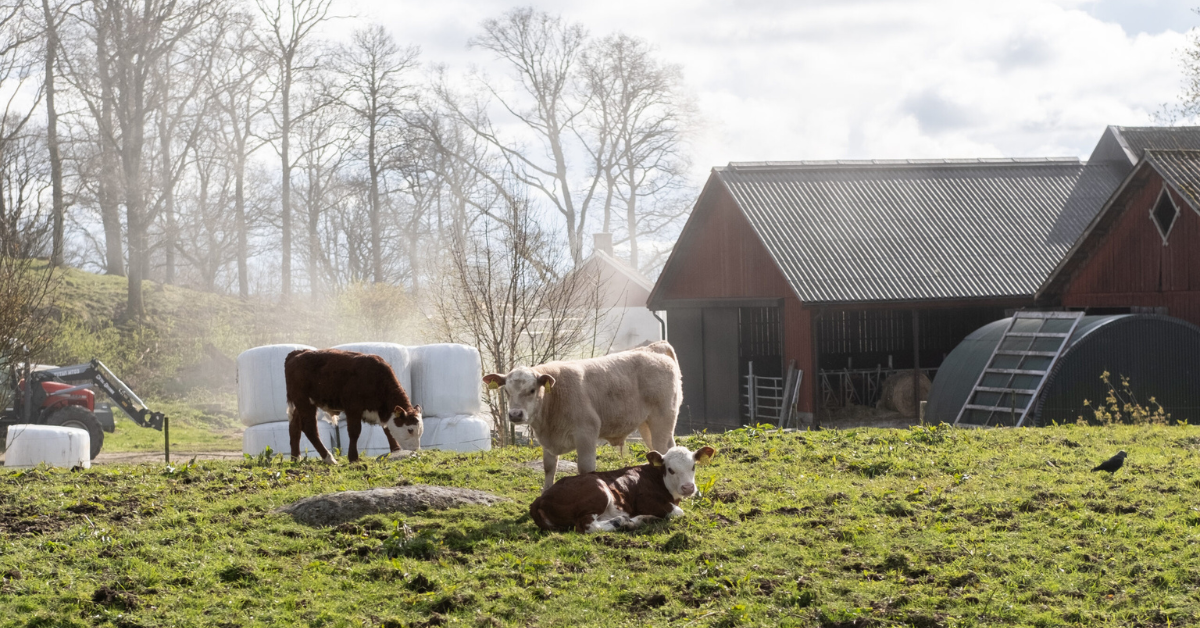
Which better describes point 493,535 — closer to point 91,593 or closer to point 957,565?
point 91,593

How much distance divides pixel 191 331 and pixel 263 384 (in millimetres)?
20536

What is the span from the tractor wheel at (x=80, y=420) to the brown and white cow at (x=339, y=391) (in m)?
12.6

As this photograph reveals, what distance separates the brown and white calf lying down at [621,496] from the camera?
26.9 feet

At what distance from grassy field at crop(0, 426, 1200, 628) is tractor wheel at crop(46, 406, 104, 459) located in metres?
12.6

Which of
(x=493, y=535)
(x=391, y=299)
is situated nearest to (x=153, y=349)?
(x=391, y=299)

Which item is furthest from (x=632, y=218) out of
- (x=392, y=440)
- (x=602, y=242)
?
(x=392, y=440)

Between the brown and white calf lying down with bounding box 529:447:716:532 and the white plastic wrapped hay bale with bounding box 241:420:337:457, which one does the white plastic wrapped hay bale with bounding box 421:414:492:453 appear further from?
the brown and white calf lying down with bounding box 529:447:716:532

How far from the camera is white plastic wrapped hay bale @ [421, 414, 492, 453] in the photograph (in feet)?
55.1

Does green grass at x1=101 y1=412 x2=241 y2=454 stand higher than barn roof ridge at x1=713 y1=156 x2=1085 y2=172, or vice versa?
barn roof ridge at x1=713 y1=156 x2=1085 y2=172

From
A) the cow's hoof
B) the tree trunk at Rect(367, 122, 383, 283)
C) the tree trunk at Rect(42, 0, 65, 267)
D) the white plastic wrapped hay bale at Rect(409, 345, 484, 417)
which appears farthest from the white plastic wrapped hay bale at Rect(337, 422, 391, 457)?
the tree trunk at Rect(367, 122, 383, 283)

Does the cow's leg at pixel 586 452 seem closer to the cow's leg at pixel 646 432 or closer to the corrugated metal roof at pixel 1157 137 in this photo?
the cow's leg at pixel 646 432

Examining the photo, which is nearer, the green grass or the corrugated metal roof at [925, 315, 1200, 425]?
the corrugated metal roof at [925, 315, 1200, 425]

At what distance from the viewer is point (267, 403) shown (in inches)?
671

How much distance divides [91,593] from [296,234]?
157 ft
